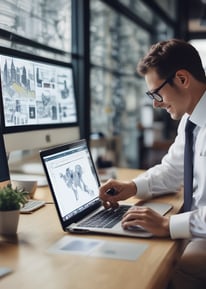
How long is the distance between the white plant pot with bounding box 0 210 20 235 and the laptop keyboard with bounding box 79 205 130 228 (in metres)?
0.22

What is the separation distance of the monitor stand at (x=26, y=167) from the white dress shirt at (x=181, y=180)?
1.75 feet

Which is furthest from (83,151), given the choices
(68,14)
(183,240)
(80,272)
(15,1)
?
(68,14)

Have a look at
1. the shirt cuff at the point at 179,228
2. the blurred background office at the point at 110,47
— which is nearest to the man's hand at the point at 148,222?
the shirt cuff at the point at 179,228

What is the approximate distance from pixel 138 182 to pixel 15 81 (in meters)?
0.67

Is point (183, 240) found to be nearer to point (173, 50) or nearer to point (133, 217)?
point (133, 217)

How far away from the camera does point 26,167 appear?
2.43 metres

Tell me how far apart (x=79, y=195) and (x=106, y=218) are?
0.13m

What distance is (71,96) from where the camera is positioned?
238 cm

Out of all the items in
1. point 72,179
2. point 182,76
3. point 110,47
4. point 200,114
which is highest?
point 110,47

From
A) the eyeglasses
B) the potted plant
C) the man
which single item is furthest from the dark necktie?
the potted plant

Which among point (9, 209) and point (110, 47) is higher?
point (110, 47)

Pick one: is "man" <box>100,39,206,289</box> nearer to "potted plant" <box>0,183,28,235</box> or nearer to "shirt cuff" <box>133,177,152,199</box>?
"shirt cuff" <box>133,177,152,199</box>

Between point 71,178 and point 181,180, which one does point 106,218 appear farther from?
point 181,180

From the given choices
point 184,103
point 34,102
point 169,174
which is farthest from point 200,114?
point 34,102
